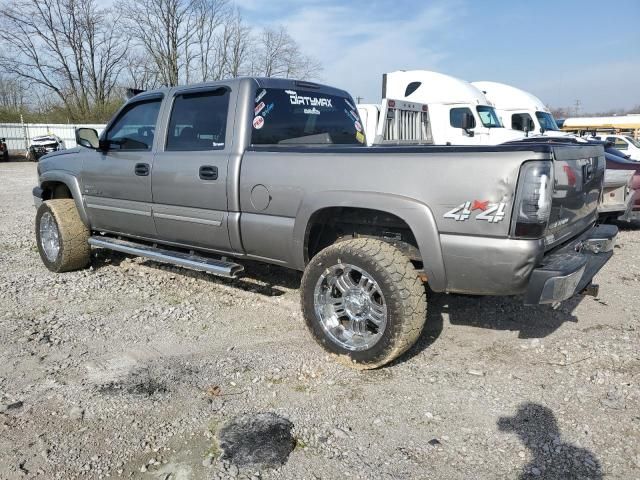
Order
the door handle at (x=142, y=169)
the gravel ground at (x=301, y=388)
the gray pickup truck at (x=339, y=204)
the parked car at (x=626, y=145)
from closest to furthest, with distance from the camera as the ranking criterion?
the gravel ground at (x=301, y=388)
the gray pickup truck at (x=339, y=204)
the door handle at (x=142, y=169)
the parked car at (x=626, y=145)

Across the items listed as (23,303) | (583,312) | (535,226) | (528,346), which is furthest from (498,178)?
(23,303)

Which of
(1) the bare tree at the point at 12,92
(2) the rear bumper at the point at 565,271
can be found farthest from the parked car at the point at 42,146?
(2) the rear bumper at the point at 565,271

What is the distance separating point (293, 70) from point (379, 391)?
1411 inches

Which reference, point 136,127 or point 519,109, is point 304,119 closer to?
point 136,127

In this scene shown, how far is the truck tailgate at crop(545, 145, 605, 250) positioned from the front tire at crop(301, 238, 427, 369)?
2.80ft

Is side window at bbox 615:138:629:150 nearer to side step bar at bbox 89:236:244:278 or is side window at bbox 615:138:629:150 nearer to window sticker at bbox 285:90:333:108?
window sticker at bbox 285:90:333:108

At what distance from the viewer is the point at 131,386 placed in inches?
122

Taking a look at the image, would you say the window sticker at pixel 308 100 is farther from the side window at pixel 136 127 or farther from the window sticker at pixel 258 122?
the side window at pixel 136 127

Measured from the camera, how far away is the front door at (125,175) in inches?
178

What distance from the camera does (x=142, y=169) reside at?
14.7 feet

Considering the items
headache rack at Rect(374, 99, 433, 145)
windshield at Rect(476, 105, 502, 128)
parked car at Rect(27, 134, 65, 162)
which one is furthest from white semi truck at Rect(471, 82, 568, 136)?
parked car at Rect(27, 134, 65, 162)

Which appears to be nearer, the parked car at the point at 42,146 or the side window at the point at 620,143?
the side window at the point at 620,143

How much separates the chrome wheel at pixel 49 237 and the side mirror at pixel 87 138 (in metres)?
1.00

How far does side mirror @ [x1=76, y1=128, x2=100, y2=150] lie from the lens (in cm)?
494
